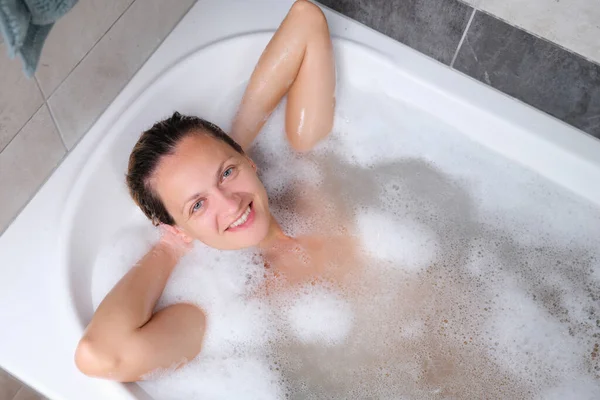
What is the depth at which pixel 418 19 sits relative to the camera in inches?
55.2

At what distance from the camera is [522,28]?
4.16ft

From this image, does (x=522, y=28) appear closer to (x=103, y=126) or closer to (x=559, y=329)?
(x=559, y=329)

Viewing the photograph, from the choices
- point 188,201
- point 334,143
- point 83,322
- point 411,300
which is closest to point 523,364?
point 411,300

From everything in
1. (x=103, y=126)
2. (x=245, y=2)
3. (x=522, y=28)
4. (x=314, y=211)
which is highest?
(x=522, y=28)

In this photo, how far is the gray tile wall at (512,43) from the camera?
4.04 feet

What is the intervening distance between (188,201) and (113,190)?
0.29m

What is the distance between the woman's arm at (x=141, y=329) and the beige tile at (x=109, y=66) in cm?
29

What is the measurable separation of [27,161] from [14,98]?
150 millimetres

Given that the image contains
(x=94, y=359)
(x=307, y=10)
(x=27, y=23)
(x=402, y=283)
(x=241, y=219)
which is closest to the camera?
(x=27, y=23)

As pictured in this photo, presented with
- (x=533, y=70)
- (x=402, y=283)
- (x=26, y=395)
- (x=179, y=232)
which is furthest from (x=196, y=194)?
(x=533, y=70)

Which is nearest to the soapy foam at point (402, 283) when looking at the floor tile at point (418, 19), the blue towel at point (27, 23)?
the floor tile at point (418, 19)

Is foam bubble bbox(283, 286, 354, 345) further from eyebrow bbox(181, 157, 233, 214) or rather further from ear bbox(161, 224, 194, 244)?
eyebrow bbox(181, 157, 233, 214)

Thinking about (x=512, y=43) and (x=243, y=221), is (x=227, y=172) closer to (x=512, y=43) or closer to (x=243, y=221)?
(x=243, y=221)

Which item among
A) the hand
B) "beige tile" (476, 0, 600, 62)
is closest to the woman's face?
the hand
